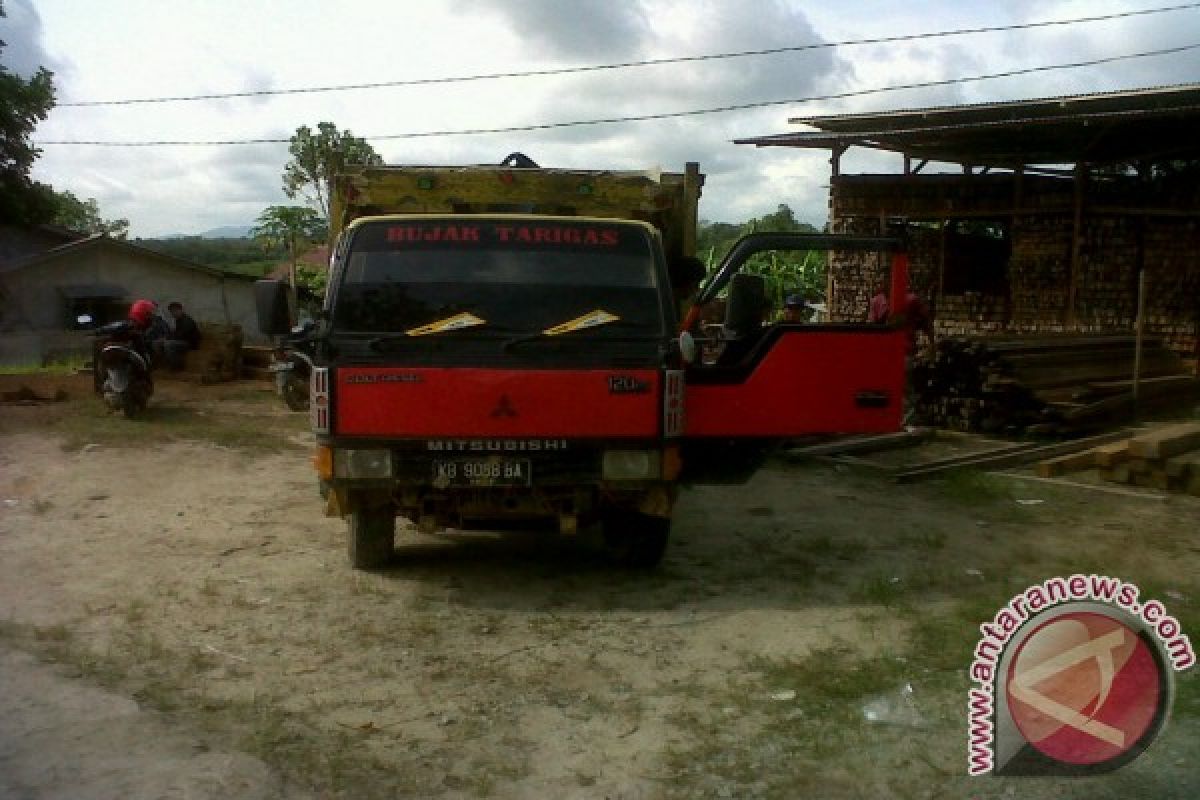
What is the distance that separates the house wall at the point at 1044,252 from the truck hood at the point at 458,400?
11.9 m

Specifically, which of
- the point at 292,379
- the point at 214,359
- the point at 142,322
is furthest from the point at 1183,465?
the point at 214,359

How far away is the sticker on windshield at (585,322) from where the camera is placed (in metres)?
5.71

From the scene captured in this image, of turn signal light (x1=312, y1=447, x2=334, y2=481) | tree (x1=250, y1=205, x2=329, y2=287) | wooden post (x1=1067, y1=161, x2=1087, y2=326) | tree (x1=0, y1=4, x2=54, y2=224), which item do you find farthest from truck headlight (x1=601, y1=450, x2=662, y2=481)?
tree (x1=250, y1=205, x2=329, y2=287)

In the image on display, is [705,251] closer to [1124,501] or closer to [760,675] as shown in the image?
[1124,501]

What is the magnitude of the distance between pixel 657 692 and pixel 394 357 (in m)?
2.24

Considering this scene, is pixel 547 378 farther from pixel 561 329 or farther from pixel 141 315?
pixel 141 315

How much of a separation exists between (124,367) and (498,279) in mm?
7552

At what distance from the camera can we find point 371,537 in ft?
20.1

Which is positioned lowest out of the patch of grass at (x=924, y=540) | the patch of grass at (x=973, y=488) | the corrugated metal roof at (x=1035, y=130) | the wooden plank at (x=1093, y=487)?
the patch of grass at (x=924, y=540)

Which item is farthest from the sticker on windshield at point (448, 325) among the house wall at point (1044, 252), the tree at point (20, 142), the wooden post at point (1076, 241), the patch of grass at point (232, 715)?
the tree at point (20, 142)

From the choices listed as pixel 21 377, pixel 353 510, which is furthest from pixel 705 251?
pixel 353 510

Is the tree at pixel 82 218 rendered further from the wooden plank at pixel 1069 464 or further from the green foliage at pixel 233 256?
the wooden plank at pixel 1069 464

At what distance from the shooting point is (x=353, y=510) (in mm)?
5805

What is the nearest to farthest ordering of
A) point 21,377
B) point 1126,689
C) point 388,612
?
point 1126,689, point 388,612, point 21,377
